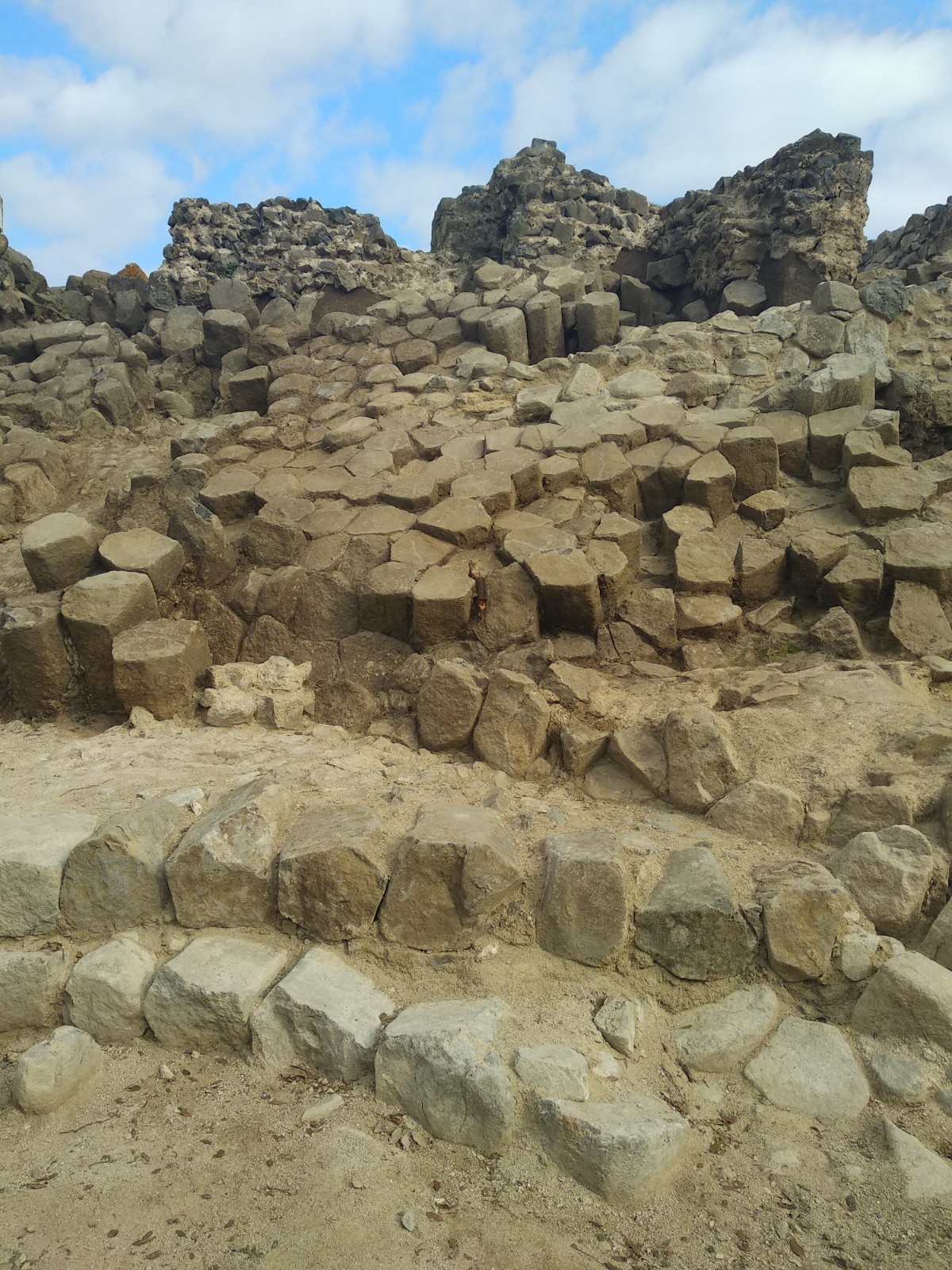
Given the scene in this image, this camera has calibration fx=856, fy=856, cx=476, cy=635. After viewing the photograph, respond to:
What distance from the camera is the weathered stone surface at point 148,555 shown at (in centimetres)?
463

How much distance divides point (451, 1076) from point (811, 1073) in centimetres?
101

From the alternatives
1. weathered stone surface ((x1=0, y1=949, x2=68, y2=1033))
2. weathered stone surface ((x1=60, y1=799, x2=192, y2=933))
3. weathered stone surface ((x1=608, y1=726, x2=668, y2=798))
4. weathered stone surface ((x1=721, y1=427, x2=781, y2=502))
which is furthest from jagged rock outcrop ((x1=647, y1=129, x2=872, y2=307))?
weathered stone surface ((x1=0, y1=949, x2=68, y2=1033))

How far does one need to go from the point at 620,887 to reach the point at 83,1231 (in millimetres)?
1692

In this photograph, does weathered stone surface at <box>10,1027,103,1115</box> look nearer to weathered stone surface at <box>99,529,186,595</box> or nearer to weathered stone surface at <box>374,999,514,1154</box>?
weathered stone surface at <box>374,999,514,1154</box>

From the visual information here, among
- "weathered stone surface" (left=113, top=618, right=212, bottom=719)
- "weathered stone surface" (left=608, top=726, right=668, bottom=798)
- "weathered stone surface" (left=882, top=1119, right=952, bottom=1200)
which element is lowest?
"weathered stone surface" (left=882, top=1119, right=952, bottom=1200)

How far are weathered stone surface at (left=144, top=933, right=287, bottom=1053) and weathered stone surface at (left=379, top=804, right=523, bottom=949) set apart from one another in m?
0.43

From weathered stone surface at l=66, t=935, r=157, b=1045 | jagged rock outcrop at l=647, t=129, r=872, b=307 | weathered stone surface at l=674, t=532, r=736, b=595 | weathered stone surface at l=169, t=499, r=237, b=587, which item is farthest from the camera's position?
jagged rock outcrop at l=647, t=129, r=872, b=307

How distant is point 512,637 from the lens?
14.5 feet

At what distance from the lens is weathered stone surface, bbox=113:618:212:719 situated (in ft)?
13.6

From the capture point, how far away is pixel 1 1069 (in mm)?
2713

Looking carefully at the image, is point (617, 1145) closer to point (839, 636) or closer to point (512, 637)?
point (512, 637)

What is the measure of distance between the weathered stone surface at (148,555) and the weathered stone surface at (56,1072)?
8.25ft

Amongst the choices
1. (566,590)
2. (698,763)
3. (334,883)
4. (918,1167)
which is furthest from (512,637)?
(918,1167)

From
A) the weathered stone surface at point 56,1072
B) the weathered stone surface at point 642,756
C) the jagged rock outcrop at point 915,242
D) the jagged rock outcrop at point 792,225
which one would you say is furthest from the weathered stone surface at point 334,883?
the jagged rock outcrop at point 915,242
